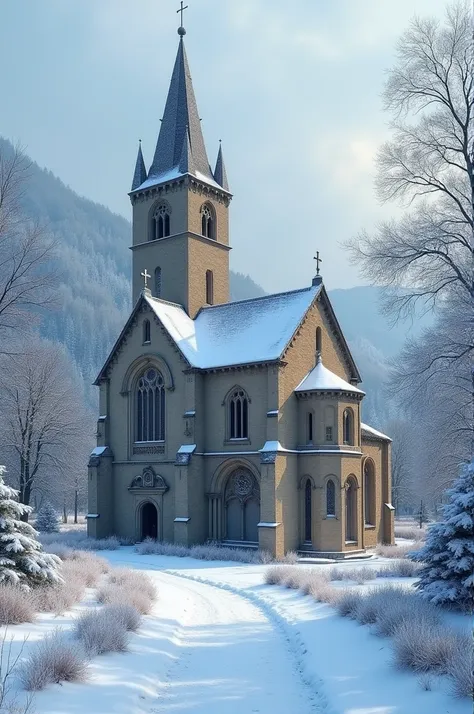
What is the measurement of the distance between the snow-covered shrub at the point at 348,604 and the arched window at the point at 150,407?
80.0ft

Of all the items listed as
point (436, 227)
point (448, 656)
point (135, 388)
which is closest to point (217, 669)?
point (448, 656)

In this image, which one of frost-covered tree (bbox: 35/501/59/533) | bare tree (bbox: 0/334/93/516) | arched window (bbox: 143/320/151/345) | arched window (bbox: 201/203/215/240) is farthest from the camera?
frost-covered tree (bbox: 35/501/59/533)

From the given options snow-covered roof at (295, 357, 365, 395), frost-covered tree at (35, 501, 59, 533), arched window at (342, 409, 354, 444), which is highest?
snow-covered roof at (295, 357, 365, 395)

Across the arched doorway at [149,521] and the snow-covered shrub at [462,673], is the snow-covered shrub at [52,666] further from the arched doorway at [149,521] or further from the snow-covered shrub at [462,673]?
the arched doorway at [149,521]

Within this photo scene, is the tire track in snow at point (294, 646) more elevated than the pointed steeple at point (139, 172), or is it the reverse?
the pointed steeple at point (139, 172)

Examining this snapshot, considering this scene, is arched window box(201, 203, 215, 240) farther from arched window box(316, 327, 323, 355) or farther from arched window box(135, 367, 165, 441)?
arched window box(316, 327, 323, 355)

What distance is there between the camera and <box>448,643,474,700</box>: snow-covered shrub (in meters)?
9.58

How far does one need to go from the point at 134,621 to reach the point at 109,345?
17131 cm

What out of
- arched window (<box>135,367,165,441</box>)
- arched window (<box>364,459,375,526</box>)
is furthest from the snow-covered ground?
arched window (<box>364,459,375,526</box>)

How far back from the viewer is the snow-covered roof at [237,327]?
38000 mm

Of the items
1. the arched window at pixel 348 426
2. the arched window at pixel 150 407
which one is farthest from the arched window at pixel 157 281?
the arched window at pixel 348 426

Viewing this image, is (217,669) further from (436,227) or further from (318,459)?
(318,459)

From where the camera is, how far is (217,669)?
525 inches

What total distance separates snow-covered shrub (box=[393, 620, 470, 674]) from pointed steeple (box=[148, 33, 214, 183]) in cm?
3822
